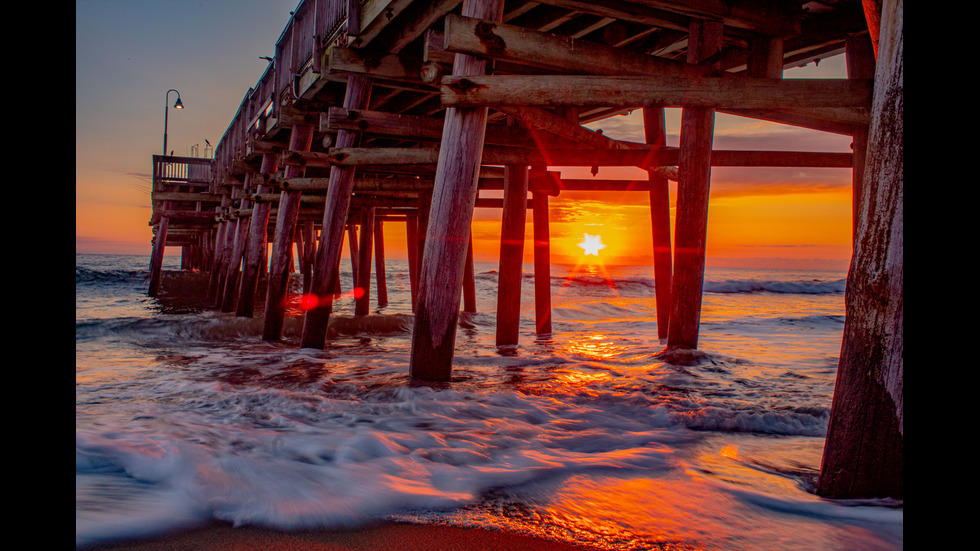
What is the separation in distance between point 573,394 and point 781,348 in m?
5.57

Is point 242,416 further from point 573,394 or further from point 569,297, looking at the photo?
point 569,297

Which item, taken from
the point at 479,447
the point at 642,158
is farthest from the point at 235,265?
the point at 479,447

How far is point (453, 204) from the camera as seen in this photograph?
4.34m

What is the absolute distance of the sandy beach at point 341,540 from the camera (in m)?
2.03

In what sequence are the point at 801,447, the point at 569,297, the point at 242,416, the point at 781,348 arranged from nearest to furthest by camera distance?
the point at 801,447 < the point at 242,416 < the point at 781,348 < the point at 569,297

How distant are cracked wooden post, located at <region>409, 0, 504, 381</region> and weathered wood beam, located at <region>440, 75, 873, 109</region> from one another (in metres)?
0.24

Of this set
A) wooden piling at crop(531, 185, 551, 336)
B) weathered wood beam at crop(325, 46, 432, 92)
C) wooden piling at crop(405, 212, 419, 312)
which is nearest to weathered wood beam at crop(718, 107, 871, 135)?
weathered wood beam at crop(325, 46, 432, 92)

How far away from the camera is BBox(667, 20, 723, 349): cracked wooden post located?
5062 millimetres

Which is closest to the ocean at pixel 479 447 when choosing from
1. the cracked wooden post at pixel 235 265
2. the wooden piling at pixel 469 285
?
the wooden piling at pixel 469 285

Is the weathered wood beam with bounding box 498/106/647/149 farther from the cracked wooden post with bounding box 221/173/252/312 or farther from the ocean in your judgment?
the cracked wooden post with bounding box 221/173/252/312

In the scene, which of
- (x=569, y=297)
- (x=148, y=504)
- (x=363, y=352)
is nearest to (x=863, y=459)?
(x=148, y=504)

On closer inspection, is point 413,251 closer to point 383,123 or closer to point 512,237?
point 512,237

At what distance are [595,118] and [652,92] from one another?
4.97 metres
